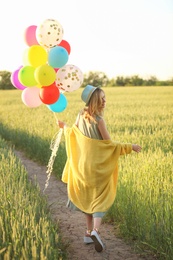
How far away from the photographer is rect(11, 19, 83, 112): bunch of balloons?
4.17 meters

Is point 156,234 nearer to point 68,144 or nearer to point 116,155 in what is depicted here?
point 116,155

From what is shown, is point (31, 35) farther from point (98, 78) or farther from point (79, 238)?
point (98, 78)

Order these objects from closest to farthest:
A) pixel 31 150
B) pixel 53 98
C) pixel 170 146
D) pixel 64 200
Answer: pixel 53 98
pixel 64 200
pixel 170 146
pixel 31 150

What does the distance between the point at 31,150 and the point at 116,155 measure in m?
5.23

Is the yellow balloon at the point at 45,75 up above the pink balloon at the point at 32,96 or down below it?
above

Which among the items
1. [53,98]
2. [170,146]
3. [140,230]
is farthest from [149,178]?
[170,146]

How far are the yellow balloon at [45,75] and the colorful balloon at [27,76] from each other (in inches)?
5.0

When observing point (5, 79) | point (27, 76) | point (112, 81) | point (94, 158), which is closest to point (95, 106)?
point (94, 158)

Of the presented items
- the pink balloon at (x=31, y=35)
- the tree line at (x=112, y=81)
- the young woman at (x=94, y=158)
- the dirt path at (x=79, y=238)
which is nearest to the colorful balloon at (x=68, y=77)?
the pink balloon at (x=31, y=35)

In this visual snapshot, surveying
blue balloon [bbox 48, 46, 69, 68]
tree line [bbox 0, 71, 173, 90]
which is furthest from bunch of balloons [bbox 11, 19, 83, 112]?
tree line [bbox 0, 71, 173, 90]

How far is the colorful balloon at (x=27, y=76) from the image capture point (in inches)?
169

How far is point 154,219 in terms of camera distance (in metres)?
3.71

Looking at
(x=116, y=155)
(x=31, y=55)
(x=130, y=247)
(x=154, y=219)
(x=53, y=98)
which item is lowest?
(x=130, y=247)

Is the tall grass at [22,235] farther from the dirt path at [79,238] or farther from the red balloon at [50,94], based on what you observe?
the red balloon at [50,94]
